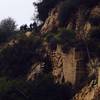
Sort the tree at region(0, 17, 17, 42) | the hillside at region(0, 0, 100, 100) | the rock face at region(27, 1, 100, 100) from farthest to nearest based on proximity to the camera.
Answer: the tree at region(0, 17, 17, 42) < the hillside at region(0, 0, 100, 100) < the rock face at region(27, 1, 100, 100)

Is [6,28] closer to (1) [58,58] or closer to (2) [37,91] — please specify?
(1) [58,58]

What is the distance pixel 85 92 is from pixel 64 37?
6798mm

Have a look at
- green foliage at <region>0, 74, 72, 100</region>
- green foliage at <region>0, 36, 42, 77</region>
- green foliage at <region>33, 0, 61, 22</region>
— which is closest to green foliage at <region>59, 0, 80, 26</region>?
green foliage at <region>0, 36, 42, 77</region>

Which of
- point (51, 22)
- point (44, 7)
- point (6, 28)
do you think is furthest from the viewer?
point (6, 28)

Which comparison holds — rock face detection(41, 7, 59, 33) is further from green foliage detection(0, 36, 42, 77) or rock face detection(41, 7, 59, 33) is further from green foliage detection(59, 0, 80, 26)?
green foliage detection(0, 36, 42, 77)

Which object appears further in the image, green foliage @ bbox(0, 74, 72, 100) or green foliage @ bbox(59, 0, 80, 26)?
green foliage @ bbox(59, 0, 80, 26)

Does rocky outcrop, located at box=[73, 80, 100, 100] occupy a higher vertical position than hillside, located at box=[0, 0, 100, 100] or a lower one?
lower

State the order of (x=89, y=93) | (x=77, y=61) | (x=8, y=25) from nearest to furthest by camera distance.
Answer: (x=89, y=93) → (x=77, y=61) → (x=8, y=25)

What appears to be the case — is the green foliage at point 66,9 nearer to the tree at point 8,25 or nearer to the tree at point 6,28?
the tree at point 6,28

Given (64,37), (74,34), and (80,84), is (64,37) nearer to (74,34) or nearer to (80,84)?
(74,34)

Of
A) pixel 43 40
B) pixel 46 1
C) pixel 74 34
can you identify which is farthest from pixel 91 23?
pixel 46 1

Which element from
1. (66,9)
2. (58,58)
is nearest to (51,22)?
(66,9)

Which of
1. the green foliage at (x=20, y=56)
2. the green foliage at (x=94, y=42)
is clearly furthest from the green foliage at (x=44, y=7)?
the green foliage at (x=94, y=42)

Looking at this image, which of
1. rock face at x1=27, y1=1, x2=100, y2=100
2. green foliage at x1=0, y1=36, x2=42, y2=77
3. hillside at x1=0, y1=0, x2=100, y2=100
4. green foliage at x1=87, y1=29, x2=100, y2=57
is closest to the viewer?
rock face at x1=27, y1=1, x2=100, y2=100
